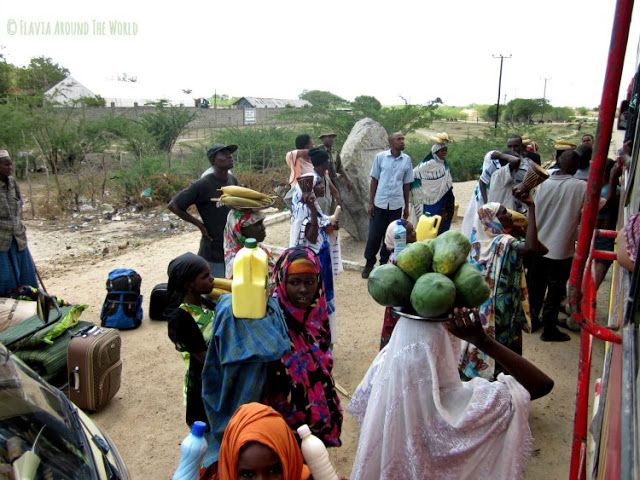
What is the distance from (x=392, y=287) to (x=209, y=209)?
3150 millimetres

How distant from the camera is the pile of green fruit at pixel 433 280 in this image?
1.79 m

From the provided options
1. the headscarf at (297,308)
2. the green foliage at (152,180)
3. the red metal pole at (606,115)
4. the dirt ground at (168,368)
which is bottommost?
the dirt ground at (168,368)

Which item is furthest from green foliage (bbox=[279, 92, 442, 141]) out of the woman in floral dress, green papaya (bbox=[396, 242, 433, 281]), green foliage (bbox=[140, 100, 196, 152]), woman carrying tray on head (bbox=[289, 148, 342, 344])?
green papaya (bbox=[396, 242, 433, 281])

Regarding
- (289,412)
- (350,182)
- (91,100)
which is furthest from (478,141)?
(91,100)

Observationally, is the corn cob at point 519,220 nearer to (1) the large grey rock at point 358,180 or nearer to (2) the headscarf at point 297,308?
(2) the headscarf at point 297,308

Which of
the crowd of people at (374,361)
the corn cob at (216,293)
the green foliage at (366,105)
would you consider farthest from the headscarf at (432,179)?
the green foliage at (366,105)

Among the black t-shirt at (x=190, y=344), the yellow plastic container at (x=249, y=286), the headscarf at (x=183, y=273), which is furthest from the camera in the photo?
the headscarf at (x=183, y=273)

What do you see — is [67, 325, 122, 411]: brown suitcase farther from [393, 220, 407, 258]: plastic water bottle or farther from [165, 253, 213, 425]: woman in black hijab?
[393, 220, 407, 258]: plastic water bottle

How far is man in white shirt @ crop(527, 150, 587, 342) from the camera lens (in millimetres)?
4836

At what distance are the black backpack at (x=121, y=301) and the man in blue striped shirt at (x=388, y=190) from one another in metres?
3.04

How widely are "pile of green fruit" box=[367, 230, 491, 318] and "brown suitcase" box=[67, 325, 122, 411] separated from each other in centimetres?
268

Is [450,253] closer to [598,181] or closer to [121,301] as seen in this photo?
[598,181]

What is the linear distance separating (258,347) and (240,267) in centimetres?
36

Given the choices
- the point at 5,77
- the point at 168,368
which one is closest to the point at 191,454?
the point at 168,368
